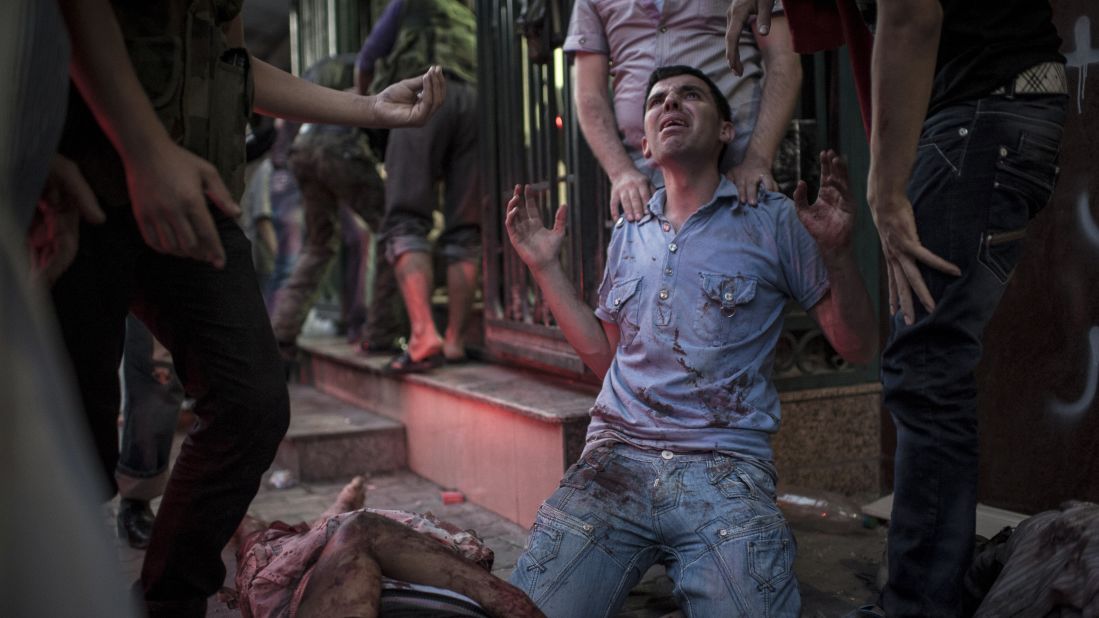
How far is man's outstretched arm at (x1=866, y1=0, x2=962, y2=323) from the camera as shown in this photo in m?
1.84

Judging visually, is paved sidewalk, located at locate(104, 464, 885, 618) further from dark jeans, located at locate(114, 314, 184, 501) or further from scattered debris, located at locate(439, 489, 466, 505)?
dark jeans, located at locate(114, 314, 184, 501)

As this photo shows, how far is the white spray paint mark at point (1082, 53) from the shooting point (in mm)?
2881

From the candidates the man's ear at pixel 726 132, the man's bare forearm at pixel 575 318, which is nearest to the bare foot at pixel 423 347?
the man's bare forearm at pixel 575 318

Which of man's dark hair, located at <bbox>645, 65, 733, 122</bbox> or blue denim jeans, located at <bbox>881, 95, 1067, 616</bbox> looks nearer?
blue denim jeans, located at <bbox>881, 95, 1067, 616</bbox>

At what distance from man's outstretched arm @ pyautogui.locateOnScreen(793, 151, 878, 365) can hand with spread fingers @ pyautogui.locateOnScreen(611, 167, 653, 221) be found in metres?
0.61

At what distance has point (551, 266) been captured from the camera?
2.73 meters

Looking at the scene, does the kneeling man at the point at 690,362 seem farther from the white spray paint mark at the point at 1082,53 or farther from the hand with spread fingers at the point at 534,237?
the white spray paint mark at the point at 1082,53

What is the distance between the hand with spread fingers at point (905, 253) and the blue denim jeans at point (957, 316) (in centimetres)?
3

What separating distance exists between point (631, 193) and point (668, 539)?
3.48ft

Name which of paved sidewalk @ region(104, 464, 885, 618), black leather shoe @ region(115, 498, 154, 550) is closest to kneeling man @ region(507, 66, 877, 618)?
paved sidewalk @ region(104, 464, 885, 618)

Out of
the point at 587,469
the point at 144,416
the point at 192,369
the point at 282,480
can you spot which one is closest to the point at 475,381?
the point at 282,480

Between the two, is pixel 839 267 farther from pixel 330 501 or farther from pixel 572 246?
pixel 330 501

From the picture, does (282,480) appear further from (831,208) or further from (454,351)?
(831,208)

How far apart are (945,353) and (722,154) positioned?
3.56 feet
